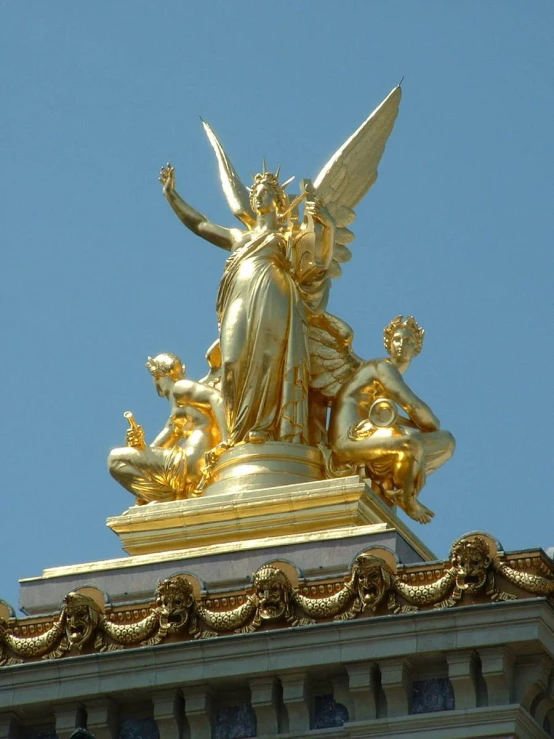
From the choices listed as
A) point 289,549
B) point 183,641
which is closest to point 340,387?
point 289,549

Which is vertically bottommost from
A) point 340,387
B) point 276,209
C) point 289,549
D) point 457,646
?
point 457,646

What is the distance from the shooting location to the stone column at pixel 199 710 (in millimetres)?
32281

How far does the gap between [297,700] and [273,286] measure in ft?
26.6

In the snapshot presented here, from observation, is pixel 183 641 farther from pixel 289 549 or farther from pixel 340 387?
pixel 340 387

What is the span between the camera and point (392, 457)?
37.3m

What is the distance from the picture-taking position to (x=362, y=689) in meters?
31.6

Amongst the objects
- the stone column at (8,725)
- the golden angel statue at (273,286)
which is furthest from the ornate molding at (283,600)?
the golden angel statue at (273,286)

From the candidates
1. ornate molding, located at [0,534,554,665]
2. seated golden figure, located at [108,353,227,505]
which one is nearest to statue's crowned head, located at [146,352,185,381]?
seated golden figure, located at [108,353,227,505]

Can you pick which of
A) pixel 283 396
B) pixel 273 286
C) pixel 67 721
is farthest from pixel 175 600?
pixel 273 286

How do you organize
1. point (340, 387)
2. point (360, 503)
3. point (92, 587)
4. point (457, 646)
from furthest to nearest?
point (340, 387)
point (360, 503)
point (92, 587)
point (457, 646)

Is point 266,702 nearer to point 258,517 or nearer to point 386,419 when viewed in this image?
point 258,517

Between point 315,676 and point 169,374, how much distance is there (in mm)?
8388

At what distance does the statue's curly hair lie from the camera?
129 feet

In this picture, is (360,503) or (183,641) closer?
(183,641)
